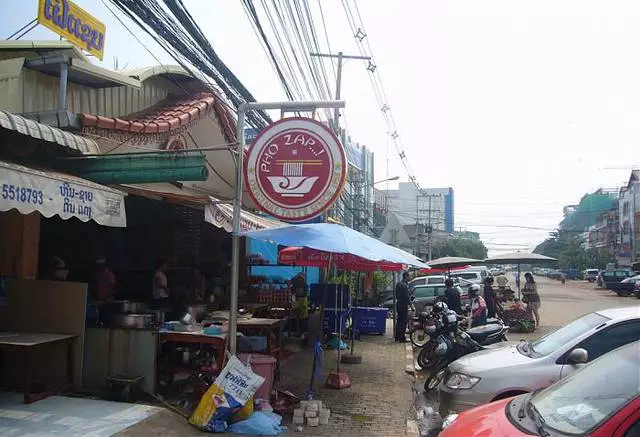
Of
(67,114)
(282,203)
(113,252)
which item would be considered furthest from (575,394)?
(113,252)

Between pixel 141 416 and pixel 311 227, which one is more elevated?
pixel 311 227

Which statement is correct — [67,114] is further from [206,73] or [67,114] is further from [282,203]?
[282,203]

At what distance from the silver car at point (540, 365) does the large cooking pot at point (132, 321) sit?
12.6 ft

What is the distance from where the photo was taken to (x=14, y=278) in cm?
671

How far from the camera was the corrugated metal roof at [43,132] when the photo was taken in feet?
17.9

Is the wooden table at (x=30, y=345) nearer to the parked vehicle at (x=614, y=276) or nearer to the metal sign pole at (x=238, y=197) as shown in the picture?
the metal sign pole at (x=238, y=197)

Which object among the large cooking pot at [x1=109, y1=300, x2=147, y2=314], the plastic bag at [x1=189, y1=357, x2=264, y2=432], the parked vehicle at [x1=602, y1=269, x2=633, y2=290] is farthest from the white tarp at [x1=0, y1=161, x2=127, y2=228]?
the parked vehicle at [x1=602, y1=269, x2=633, y2=290]

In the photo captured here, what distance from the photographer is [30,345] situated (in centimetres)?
564

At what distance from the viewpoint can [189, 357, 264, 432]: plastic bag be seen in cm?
558

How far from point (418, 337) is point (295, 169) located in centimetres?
806

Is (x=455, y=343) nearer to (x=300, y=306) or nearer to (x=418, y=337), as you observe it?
(x=300, y=306)

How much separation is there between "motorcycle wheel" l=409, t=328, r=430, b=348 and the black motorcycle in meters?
3.25

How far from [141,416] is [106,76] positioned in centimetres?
553

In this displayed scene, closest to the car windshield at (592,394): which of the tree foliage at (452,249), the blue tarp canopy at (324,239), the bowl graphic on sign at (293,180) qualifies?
the blue tarp canopy at (324,239)
